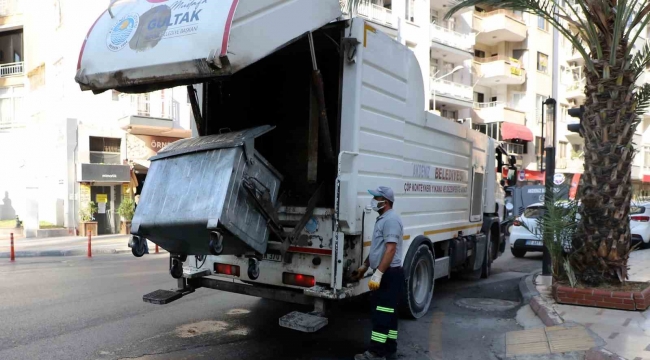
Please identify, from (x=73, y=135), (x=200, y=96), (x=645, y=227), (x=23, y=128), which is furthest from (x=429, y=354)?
(x=23, y=128)

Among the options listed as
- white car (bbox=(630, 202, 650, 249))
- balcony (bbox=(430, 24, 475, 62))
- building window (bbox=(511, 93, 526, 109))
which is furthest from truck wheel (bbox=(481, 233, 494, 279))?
building window (bbox=(511, 93, 526, 109))

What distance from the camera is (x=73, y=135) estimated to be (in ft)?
65.9

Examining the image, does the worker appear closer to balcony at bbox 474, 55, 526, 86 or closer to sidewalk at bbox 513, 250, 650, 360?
sidewalk at bbox 513, 250, 650, 360

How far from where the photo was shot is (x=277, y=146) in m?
6.21

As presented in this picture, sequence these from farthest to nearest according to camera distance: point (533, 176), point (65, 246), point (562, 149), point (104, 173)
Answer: point (562, 149) < point (533, 176) < point (104, 173) < point (65, 246)

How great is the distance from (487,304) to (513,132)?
83.7 feet

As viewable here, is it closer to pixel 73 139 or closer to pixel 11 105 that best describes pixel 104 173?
pixel 73 139

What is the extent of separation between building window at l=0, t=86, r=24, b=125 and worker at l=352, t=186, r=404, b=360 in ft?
83.6

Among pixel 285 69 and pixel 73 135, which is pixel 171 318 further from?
pixel 73 135

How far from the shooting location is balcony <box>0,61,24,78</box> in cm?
2620

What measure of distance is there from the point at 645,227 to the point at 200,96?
1290cm

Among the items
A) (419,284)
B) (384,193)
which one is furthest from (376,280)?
(419,284)

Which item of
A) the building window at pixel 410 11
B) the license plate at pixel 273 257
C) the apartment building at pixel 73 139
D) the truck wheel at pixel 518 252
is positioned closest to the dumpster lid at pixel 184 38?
the license plate at pixel 273 257

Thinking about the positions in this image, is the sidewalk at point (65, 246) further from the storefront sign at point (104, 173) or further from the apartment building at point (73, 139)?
the storefront sign at point (104, 173)
